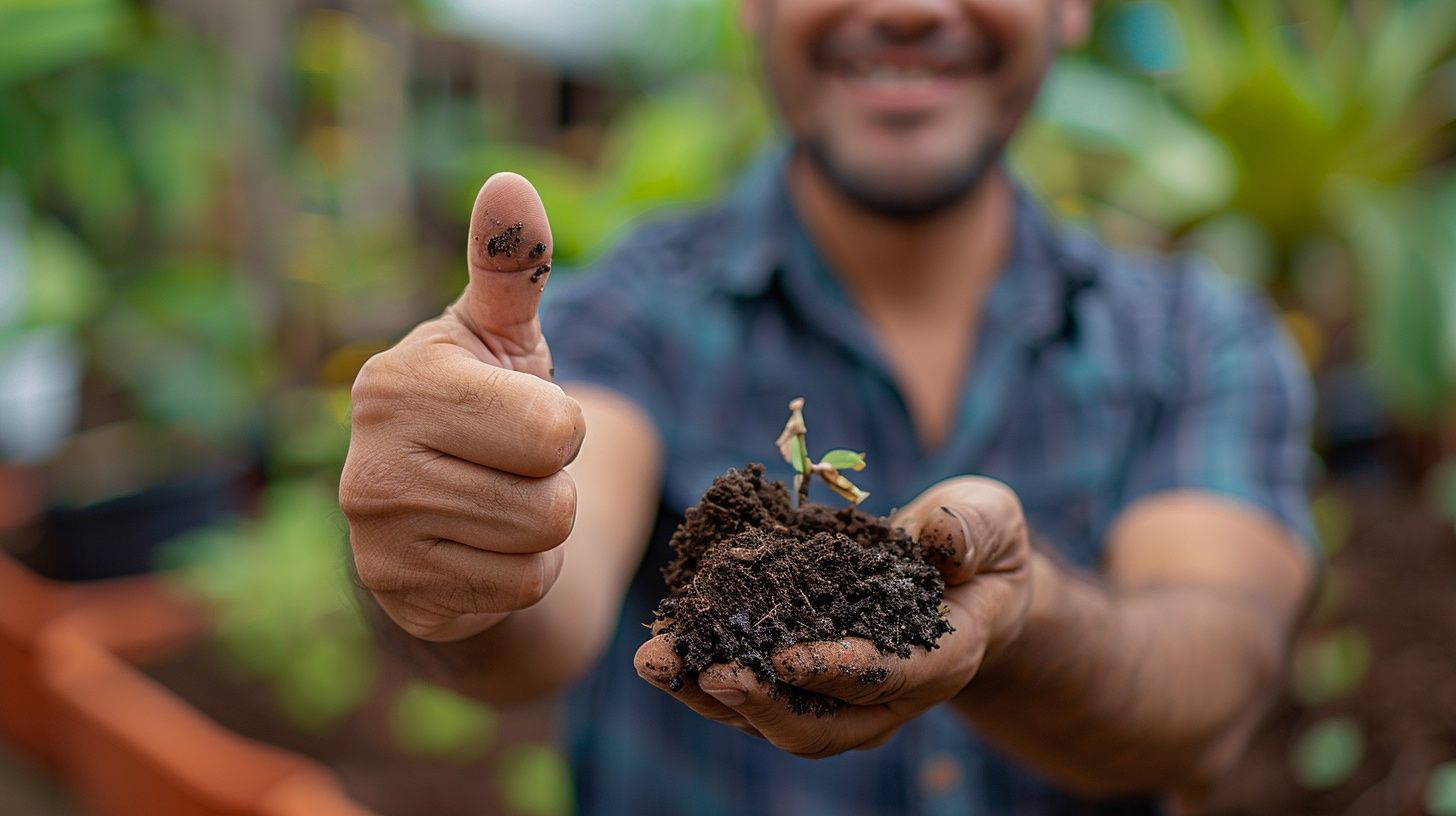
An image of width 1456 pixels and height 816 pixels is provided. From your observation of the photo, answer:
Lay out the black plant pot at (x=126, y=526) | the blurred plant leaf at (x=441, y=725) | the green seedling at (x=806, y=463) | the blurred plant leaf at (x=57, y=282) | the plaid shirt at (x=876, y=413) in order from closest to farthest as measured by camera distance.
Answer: the green seedling at (x=806, y=463) < the plaid shirt at (x=876, y=413) < the blurred plant leaf at (x=441, y=725) < the blurred plant leaf at (x=57, y=282) < the black plant pot at (x=126, y=526)

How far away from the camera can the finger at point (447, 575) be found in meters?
0.58

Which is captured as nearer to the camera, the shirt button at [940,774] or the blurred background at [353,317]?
the shirt button at [940,774]


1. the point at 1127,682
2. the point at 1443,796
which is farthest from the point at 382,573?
the point at 1443,796

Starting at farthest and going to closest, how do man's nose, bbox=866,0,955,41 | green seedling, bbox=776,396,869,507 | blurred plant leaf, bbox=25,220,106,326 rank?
blurred plant leaf, bbox=25,220,106,326, man's nose, bbox=866,0,955,41, green seedling, bbox=776,396,869,507

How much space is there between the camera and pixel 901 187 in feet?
3.44

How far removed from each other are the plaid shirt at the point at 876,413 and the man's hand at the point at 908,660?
0.45 m

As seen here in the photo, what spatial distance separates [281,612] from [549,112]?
7.46ft

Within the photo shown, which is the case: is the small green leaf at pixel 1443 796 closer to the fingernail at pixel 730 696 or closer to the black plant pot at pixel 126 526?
the fingernail at pixel 730 696

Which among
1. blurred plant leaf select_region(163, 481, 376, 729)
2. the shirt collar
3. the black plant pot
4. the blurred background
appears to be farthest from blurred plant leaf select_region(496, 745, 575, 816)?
the black plant pot

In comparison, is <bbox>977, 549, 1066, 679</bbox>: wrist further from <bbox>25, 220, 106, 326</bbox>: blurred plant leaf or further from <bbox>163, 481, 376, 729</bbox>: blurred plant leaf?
<bbox>25, 220, 106, 326</bbox>: blurred plant leaf

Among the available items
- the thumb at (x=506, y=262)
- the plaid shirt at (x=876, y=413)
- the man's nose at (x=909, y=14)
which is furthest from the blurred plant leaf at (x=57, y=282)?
the thumb at (x=506, y=262)

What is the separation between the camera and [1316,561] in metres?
1.19

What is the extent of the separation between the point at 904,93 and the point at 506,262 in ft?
1.87

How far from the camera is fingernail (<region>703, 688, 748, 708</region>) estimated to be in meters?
0.54
